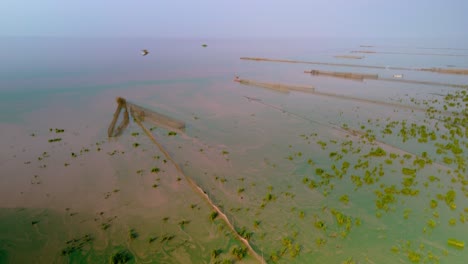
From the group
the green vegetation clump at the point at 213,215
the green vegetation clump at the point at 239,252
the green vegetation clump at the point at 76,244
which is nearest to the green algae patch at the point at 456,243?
the green vegetation clump at the point at 239,252

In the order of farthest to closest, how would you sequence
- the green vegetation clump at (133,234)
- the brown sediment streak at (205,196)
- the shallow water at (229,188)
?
the green vegetation clump at (133,234) → the shallow water at (229,188) → the brown sediment streak at (205,196)

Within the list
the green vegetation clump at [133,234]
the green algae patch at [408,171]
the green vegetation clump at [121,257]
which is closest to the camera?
the green vegetation clump at [121,257]

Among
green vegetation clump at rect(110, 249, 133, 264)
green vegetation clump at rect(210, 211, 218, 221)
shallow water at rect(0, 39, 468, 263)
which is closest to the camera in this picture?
green vegetation clump at rect(110, 249, 133, 264)

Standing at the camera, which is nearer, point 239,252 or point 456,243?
point 239,252

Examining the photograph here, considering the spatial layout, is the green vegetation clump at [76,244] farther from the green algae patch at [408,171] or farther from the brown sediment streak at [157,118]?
the green algae patch at [408,171]

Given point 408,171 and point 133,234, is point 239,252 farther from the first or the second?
point 408,171

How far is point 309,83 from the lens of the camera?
44719mm

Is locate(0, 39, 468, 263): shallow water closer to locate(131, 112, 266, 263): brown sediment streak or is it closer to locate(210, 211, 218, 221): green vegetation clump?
locate(210, 211, 218, 221): green vegetation clump

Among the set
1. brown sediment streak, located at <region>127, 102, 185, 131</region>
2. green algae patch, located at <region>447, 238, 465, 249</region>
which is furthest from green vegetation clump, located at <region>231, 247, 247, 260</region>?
brown sediment streak, located at <region>127, 102, 185, 131</region>

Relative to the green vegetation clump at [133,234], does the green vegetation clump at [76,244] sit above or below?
below

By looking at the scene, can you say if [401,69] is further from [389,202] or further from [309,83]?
[389,202]

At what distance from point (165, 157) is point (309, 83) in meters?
33.4

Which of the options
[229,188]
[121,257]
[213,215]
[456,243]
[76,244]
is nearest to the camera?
[121,257]

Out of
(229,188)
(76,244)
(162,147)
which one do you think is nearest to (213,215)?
(229,188)
